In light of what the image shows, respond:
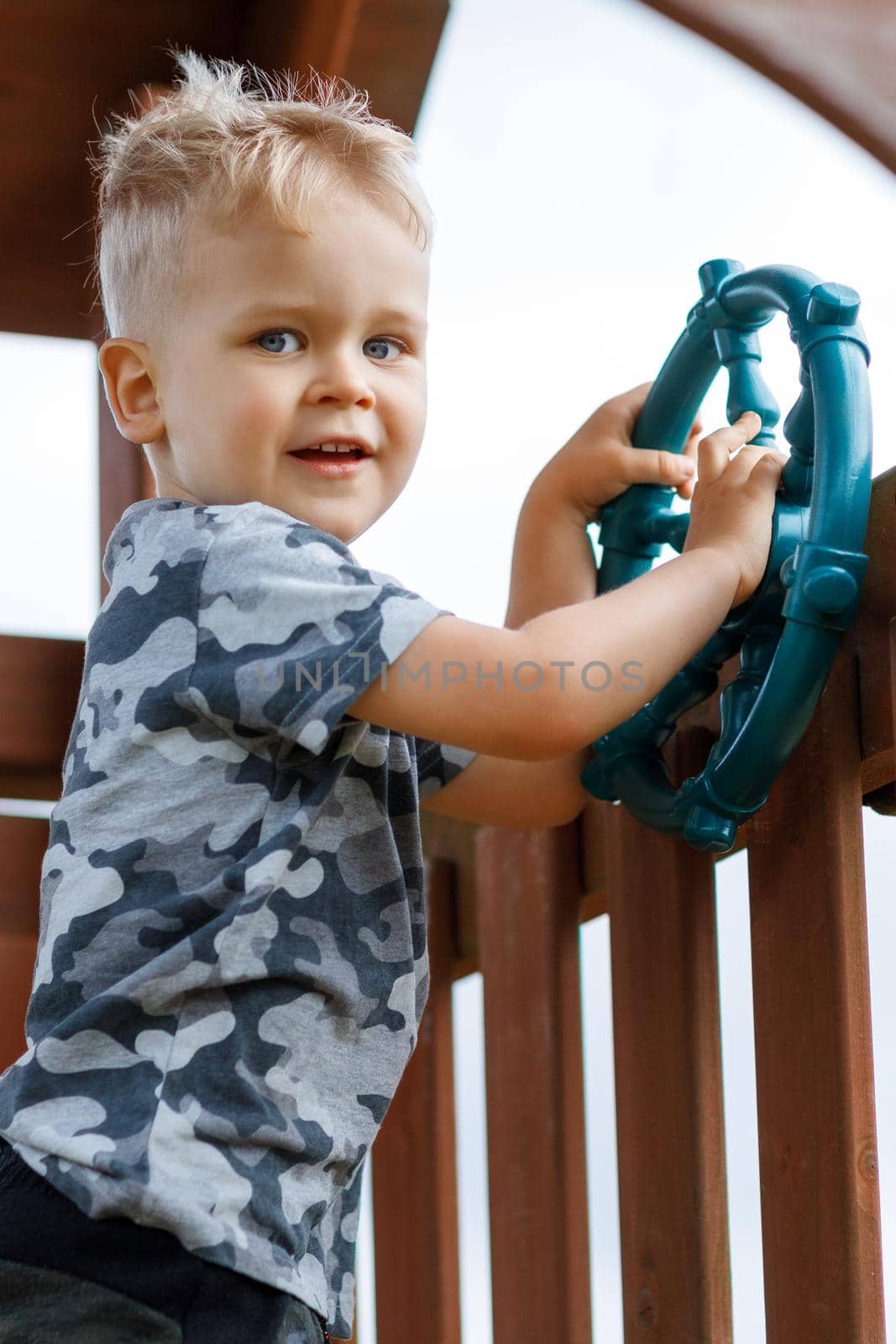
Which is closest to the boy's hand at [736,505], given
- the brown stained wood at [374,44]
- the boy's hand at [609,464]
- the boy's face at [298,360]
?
the boy's hand at [609,464]

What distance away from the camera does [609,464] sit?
1.22 metres

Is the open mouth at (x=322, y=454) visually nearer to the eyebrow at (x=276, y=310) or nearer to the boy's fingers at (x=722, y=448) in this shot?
the eyebrow at (x=276, y=310)

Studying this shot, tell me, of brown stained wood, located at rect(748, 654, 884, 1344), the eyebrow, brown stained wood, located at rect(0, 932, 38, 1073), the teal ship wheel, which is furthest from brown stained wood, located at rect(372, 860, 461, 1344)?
the eyebrow

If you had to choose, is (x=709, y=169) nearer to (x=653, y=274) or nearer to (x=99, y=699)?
(x=653, y=274)

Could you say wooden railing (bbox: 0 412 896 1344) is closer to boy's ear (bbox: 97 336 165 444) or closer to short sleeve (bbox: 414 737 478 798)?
short sleeve (bbox: 414 737 478 798)

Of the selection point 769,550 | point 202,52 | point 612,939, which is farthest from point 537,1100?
point 202,52

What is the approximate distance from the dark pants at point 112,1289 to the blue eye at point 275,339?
0.54 metres

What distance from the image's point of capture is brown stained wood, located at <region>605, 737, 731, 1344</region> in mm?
1111

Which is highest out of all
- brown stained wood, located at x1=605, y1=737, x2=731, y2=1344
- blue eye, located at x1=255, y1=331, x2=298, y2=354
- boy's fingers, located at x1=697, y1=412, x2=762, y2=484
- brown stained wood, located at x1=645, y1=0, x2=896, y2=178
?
brown stained wood, located at x1=645, y1=0, x2=896, y2=178

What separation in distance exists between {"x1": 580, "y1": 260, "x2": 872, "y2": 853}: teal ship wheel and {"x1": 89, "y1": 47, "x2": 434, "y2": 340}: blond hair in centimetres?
22

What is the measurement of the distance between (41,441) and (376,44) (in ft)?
2.64

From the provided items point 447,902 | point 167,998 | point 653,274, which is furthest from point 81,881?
point 653,274

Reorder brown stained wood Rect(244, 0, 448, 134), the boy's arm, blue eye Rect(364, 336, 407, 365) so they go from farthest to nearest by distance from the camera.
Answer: brown stained wood Rect(244, 0, 448, 134), the boy's arm, blue eye Rect(364, 336, 407, 365)

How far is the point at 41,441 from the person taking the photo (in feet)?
7.55
